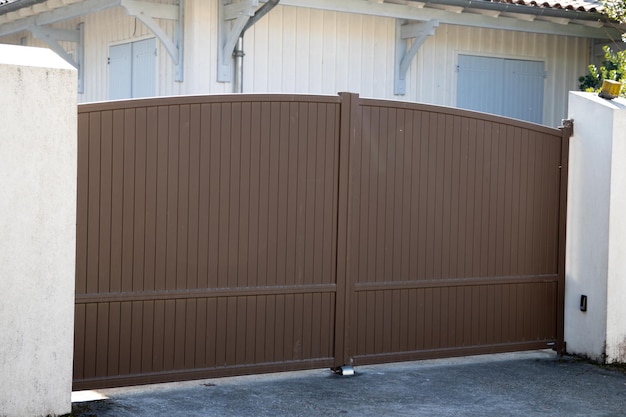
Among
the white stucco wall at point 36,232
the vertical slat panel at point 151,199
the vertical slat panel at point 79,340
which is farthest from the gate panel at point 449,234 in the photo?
the white stucco wall at point 36,232

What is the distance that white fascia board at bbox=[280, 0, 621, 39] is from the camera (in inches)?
432

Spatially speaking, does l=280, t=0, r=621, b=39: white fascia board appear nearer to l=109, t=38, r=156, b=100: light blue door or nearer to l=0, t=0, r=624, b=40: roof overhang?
l=0, t=0, r=624, b=40: roof overhang

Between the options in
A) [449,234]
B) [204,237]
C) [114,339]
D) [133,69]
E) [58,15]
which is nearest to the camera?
[114,339]

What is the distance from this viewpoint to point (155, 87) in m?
11.4

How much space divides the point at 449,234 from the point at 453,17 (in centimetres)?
480

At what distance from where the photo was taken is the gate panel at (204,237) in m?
6.23

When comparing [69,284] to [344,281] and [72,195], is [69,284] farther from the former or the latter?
[344,281]

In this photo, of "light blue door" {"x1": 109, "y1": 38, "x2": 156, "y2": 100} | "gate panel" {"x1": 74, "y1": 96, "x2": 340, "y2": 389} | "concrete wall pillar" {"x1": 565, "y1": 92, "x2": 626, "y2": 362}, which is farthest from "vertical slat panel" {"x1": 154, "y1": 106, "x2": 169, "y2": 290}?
"light blue door" {"x1": 109, "y1": 38, "x2": 156, "y2": 100}

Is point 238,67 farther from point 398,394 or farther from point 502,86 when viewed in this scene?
point 398,394

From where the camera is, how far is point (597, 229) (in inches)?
309

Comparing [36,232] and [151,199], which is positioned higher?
[151,199]

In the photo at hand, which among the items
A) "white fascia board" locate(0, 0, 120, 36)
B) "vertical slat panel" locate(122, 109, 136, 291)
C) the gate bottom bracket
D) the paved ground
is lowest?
the paved ground

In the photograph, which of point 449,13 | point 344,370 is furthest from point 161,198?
point 449,13

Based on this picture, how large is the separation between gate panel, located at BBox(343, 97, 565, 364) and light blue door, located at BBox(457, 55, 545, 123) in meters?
4.62
